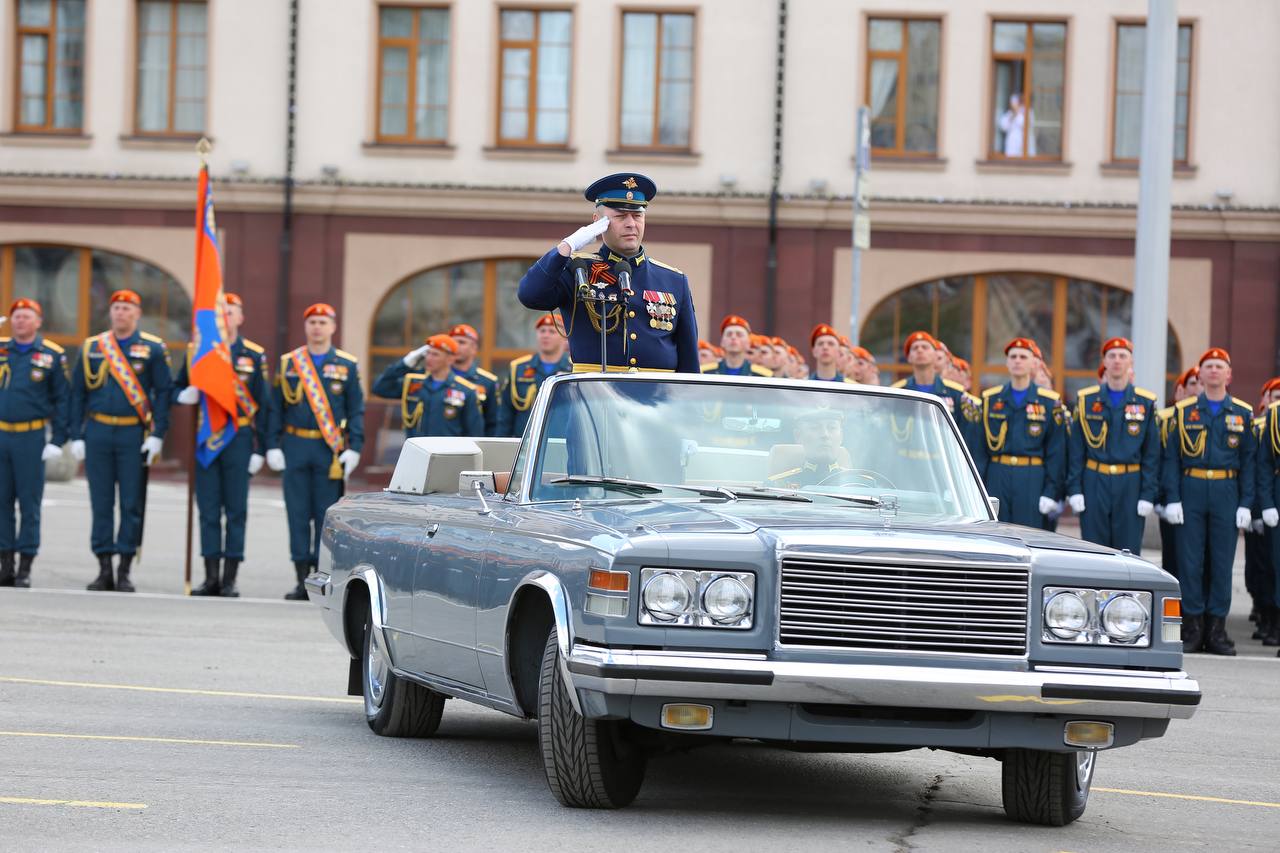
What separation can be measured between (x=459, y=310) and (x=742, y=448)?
25684mm

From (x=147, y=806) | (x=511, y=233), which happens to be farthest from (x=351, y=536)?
(x=511, y=233)

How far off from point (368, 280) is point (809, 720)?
2716 cm

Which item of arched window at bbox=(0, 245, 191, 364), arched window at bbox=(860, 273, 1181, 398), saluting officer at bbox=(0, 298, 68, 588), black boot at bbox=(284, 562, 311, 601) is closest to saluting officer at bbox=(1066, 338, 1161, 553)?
black boot at bbox=(284, 562, 311, 601)

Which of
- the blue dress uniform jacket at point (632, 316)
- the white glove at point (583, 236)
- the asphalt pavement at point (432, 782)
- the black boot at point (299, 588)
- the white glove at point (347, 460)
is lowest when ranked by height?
the black boot at point (299, 588)

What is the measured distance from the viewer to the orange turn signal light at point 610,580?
692cm

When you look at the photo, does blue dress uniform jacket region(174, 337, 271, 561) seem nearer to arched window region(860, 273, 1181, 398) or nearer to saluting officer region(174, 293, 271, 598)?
saluting officer region(174, 293, 271, 598)

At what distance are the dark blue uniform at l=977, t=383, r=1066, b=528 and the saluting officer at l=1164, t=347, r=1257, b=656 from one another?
0.85 metres

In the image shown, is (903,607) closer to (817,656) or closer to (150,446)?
(817,656)

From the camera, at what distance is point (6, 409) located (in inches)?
685

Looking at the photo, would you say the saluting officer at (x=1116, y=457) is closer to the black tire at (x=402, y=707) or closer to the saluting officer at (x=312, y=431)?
the saluting officer at (x=312, y=431)

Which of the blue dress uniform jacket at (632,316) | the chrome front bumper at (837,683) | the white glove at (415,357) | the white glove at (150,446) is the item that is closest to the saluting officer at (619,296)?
the blue dress uniform jacket at (632,316)

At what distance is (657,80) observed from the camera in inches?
1302

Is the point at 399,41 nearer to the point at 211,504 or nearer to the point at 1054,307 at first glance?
the point at 1054,307

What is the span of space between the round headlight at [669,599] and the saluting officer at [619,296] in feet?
8.12
